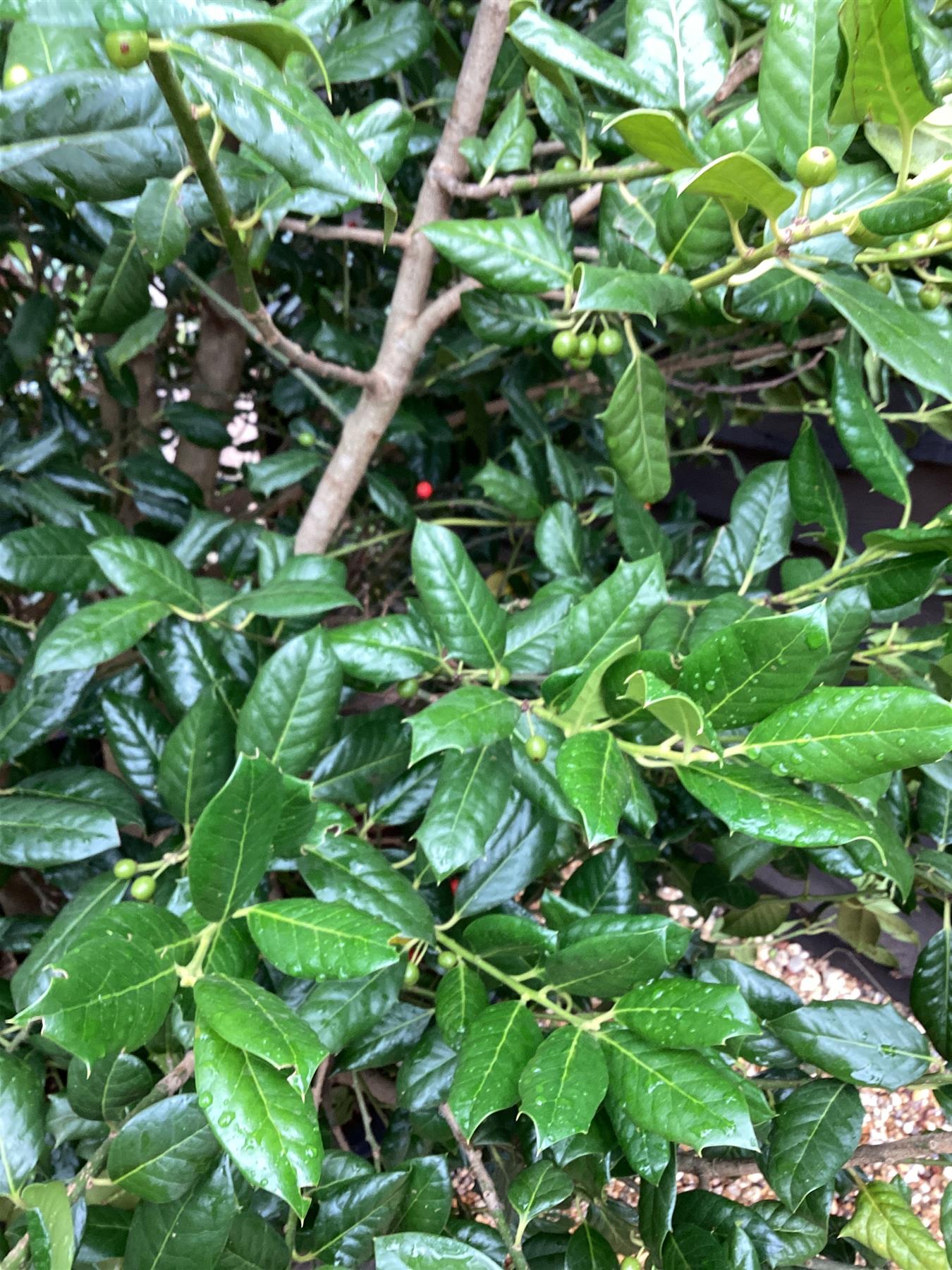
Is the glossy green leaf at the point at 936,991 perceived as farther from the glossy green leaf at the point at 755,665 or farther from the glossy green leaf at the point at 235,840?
the glossy green leaf at the point at 235,840

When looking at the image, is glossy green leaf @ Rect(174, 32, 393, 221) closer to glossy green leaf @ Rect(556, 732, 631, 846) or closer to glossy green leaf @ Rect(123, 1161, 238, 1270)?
glossy green leaf @ Rect(556, 732, 631, 846)

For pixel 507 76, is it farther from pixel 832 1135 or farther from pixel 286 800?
pixel 832 1135

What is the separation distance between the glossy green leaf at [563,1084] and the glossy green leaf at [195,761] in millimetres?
324

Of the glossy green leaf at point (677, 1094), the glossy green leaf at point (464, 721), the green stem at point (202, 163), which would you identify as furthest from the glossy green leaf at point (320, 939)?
the green stem at point (202, 163)

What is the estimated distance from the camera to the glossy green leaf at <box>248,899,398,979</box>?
0.48m

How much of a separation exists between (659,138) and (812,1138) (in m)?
0.82

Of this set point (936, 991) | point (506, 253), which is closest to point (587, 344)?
point (506, 253)

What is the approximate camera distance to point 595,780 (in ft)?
1.70

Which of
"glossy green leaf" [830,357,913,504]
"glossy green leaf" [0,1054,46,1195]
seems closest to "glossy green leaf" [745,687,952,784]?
"glossy green leaf" [830,357,913,504]

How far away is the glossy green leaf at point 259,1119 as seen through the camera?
430 millimetres

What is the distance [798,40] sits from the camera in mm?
480

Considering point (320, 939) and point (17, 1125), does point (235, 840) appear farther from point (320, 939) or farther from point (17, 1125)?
point (17, 1125)

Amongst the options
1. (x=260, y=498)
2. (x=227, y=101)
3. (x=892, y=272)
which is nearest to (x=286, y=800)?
(x=227, y=101)

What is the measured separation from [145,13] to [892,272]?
740 mm
